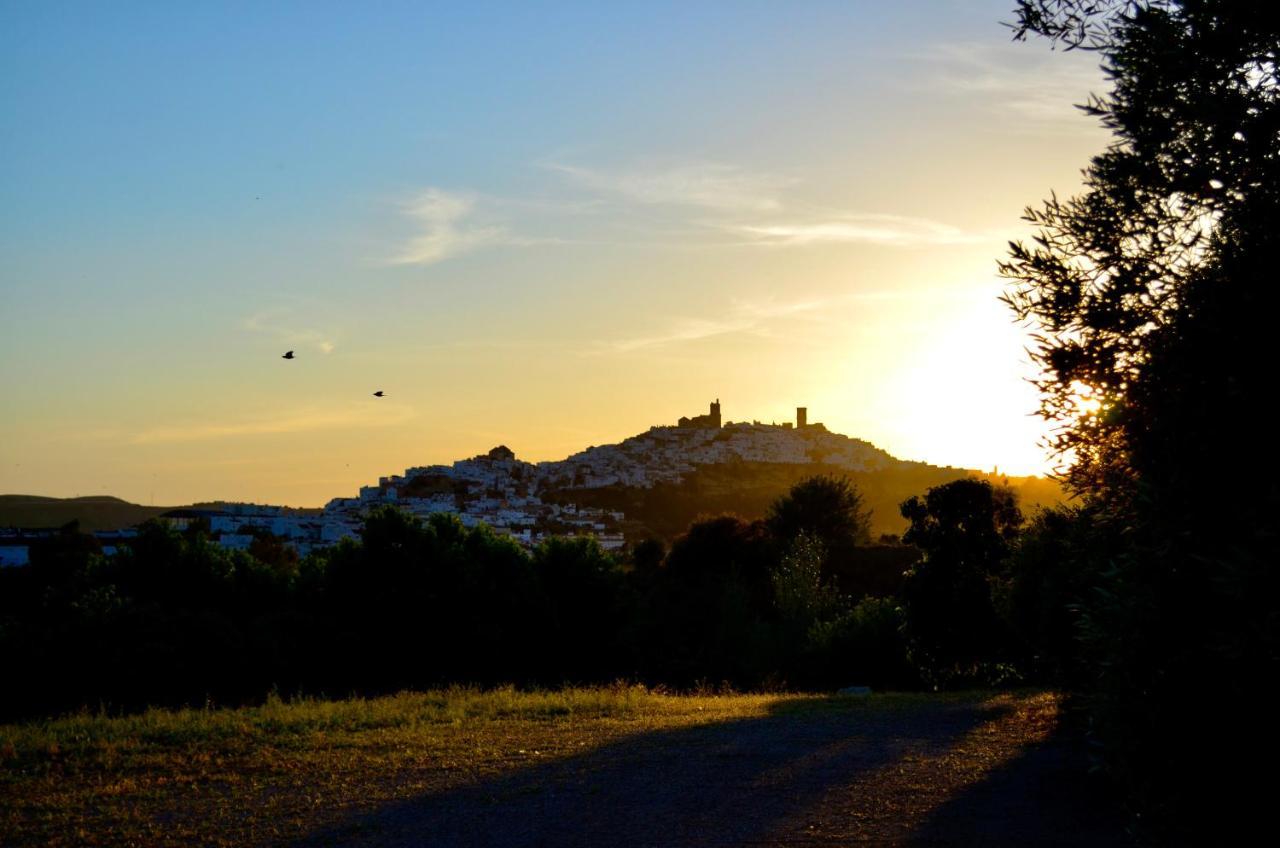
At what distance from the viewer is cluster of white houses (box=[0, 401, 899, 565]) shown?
86.1m

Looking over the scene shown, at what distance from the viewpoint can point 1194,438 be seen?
5582mm

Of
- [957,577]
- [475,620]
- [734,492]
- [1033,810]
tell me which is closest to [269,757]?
[1033,810]

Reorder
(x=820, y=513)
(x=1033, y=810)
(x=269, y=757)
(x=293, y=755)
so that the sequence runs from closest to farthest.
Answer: (x=1033, y=810) → (x=269, y=757) → (x=293, y=755) → (x=820, y=513)

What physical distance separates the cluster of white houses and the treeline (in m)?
42.5

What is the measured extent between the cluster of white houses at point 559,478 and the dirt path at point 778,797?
64371mm

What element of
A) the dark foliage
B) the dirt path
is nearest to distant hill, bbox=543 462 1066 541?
the dark foliage

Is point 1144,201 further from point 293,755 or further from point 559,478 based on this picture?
point 559,478

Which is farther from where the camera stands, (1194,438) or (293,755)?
(293,755)

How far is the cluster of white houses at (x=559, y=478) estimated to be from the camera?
86.1 m

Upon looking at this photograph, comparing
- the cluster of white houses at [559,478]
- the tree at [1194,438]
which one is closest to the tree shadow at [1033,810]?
the tree at [1194,438]

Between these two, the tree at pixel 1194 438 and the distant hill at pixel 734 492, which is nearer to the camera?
the tree at pixel 1194 438

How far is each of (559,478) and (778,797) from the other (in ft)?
371

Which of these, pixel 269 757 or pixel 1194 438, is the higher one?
pixel 1194 438

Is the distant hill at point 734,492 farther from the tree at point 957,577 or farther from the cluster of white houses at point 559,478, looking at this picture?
the tree at point 957,577
